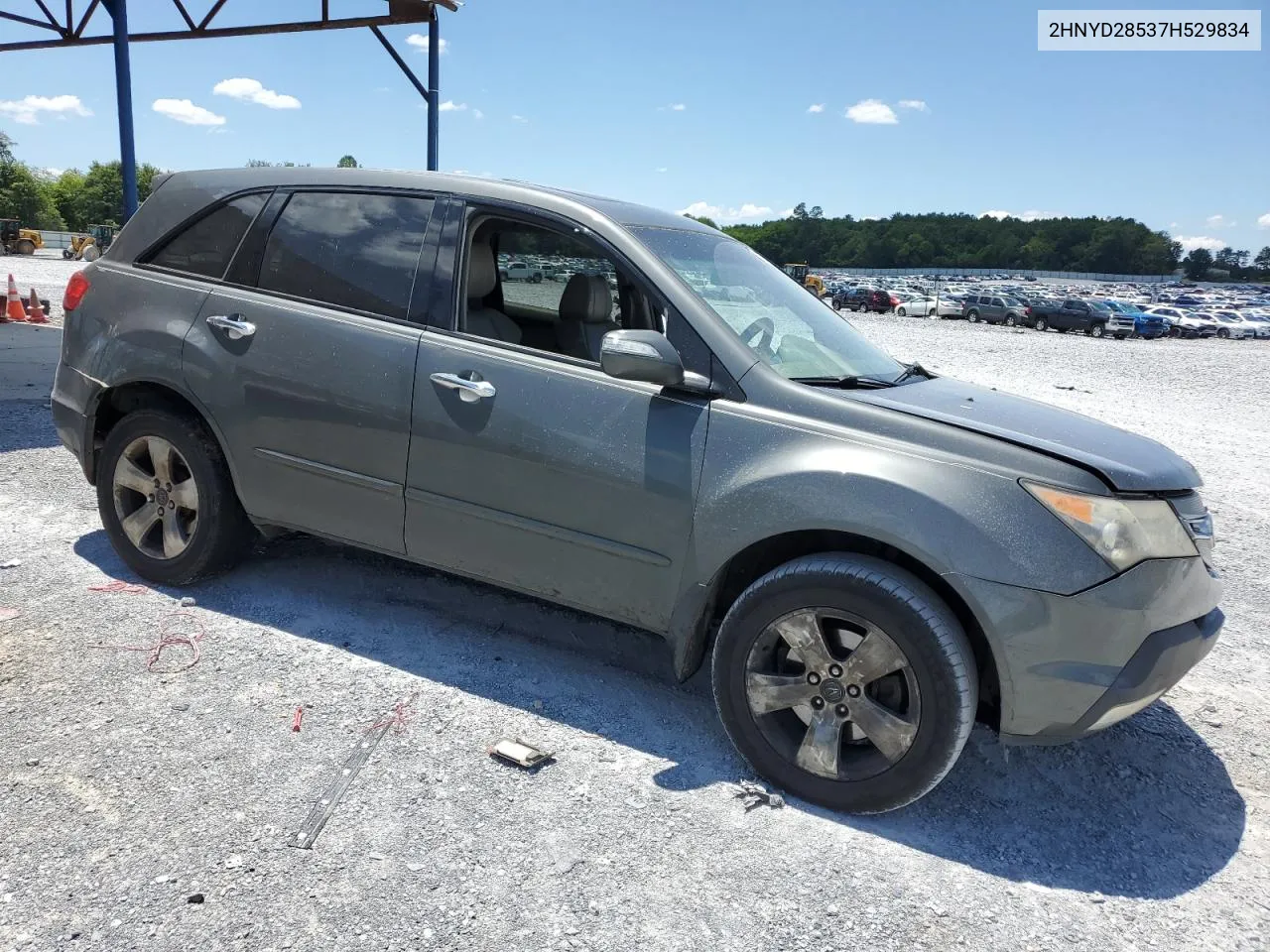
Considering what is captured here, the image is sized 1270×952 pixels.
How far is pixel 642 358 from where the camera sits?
3021mm

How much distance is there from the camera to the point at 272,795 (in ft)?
9.20

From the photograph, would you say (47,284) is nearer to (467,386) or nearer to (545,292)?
(545,292)

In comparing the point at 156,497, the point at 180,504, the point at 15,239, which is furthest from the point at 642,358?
the point at 15,239

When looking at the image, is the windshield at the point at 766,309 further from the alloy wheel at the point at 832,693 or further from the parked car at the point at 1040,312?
the parked car at the point at 1040,312

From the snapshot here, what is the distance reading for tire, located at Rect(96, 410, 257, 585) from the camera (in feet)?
13.1

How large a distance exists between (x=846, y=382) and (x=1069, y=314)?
40.3 meters

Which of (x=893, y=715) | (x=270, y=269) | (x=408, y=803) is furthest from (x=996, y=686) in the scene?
(x=270, y=269)

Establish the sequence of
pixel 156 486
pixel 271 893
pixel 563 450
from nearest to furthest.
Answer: pixel 271 893, pixel 563 450, pixel 156 486

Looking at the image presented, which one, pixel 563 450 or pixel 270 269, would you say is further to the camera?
pixel 270 269

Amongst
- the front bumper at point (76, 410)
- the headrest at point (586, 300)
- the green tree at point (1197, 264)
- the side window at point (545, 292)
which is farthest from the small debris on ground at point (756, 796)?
the green tree at point (1197, 264)

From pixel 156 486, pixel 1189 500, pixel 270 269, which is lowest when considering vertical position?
pixel 156 486

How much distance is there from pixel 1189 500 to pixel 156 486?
13.7ft

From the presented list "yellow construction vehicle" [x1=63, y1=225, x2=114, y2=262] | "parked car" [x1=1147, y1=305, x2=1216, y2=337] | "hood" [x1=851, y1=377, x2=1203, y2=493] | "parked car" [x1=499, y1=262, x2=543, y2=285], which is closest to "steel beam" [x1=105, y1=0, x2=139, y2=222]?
"parked car" [x1=499, y1=262, x2=543, y2=285]

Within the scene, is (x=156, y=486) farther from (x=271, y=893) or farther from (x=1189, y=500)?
(x=1189, y=500)
